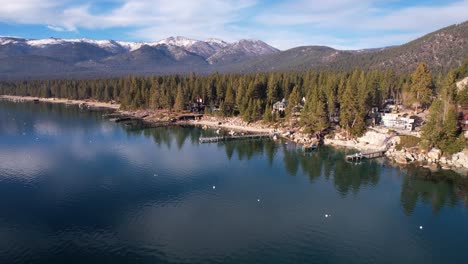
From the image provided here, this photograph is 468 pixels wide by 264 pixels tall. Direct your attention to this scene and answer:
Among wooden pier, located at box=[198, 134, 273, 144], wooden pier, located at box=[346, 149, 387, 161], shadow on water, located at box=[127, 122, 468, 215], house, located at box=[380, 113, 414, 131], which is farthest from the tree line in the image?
wooden pier, located at box=[198, 134, 273, 144]

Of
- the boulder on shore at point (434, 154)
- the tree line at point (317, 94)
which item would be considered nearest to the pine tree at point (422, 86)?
the tree line at point (317, 94)

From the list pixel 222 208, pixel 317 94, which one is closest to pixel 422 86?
pixel 317 94

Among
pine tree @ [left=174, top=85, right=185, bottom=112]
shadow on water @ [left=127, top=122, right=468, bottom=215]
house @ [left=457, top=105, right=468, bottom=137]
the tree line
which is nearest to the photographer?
shadow on water @ [left=127, top=122, right=468, bottom=215]

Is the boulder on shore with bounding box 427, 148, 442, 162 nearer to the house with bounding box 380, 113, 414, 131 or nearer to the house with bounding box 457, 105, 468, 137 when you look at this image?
the house with bounding box 457, 105, 468, 137

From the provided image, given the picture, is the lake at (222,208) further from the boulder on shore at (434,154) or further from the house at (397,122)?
the house at (397,122)

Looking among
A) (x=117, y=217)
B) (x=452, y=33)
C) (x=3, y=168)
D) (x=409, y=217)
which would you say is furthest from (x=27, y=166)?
(x=452, y=33)

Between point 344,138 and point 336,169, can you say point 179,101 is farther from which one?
point 336,169

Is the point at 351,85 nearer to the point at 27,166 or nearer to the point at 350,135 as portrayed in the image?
the point at 350,135
